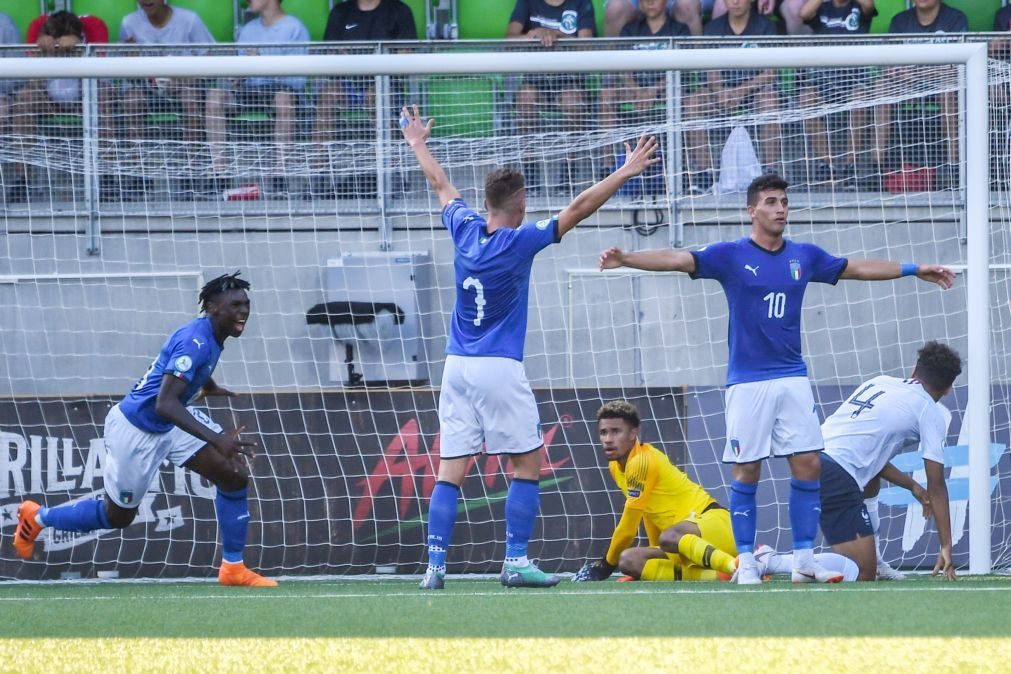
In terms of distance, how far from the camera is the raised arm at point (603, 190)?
18.9 feet

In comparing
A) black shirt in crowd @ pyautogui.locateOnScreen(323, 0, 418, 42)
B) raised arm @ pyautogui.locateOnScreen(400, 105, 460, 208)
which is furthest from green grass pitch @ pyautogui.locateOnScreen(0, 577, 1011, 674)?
black shirt in crowd @ pyautogui.locateOnScreen(323, 0, 418, 42)

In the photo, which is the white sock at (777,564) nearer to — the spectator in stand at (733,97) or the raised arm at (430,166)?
the raised arm at (430,166)

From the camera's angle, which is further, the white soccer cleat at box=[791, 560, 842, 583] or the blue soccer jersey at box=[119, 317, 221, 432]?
the blue soccer jersey at box=[119, 317, 221, 432]

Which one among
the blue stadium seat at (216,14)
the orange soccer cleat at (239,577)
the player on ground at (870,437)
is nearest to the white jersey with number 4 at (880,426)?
the player on ground at (870,437)

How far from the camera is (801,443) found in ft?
20.3

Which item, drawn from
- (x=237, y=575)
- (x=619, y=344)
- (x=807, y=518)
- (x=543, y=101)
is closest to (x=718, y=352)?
(x=619, y=344)

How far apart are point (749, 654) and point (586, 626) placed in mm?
680

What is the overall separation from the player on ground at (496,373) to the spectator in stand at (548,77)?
3338 mm

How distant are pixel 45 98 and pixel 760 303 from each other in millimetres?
5511

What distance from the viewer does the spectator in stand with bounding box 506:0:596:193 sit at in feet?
30.5

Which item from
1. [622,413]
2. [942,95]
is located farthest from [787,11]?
[622,413]

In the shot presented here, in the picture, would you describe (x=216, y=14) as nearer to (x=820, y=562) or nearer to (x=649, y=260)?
(x=649, y=260)

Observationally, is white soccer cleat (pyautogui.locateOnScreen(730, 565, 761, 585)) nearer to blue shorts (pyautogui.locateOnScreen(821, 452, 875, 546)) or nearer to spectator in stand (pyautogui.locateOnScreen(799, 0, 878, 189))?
blue shorts (pyautogui.locateOnScreen(821, 452, 875, 546))

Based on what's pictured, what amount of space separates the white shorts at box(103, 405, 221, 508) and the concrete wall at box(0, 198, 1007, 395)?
2.49 m
